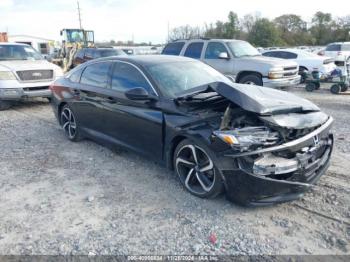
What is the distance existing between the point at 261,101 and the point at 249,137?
0.61 metres

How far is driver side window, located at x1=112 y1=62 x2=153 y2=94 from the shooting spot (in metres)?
4.45

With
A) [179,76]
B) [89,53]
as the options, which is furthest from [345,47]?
[179,76]

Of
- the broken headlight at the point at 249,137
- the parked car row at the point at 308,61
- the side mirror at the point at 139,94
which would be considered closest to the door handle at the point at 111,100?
the side mirror at the point at 139,94

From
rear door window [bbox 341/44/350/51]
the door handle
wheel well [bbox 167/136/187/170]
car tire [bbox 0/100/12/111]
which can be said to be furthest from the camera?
rear door window [bbox 341/44/350/51]

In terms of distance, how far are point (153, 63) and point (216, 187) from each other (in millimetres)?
2128

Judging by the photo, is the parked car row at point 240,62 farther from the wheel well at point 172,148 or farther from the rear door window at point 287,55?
the wheel well at point 172,148

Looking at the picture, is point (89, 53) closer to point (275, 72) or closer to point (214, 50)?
point (214, 50)

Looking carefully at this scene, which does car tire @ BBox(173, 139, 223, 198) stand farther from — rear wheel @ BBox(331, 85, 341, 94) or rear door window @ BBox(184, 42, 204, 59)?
rear wheel @ BBox(331, 85, 341, 94)

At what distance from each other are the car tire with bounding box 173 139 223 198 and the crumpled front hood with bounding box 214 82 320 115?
0.68 metres

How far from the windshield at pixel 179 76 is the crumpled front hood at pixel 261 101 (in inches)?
29.1

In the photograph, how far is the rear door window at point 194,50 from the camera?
10945mm

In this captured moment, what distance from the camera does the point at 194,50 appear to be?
36.1 ft

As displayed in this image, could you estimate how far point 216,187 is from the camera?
3557 mm

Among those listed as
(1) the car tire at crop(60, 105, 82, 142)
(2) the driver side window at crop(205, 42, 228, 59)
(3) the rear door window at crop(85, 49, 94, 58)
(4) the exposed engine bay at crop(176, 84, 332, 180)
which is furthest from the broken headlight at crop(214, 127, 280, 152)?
(3) the rear door window at crop(85, 49, 94, 58)
